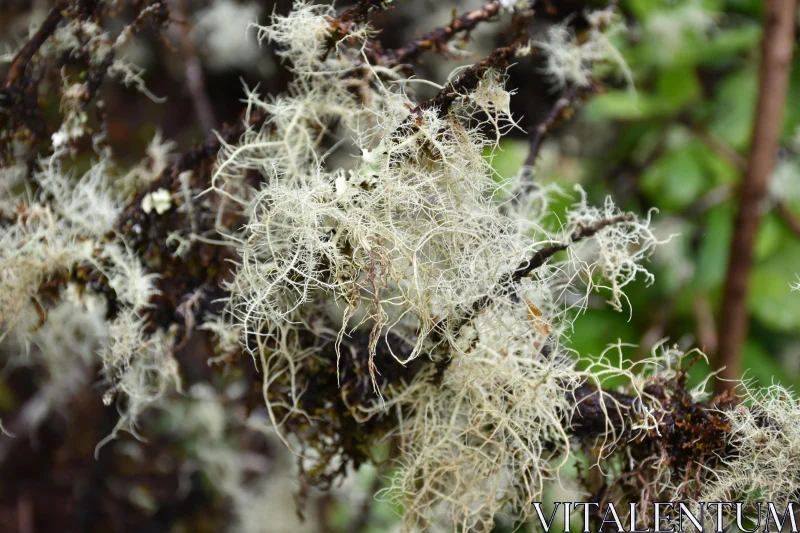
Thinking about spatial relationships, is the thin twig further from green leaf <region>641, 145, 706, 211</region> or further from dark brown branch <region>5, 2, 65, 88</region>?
green leaf <region>641, 145, 706, 211</region>

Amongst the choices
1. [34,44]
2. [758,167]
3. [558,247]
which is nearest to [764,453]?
[558,247]

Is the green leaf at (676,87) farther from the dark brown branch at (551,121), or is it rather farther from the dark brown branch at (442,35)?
the dark brown branch at (442,35)

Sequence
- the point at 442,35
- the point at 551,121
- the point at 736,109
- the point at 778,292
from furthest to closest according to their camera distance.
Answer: the point at 736,109, the point at 778,292, the point at 551,121, the point at 442,35

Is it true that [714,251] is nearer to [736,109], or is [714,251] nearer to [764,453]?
[736,109]

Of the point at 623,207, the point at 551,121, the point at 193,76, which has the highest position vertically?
the point at 193,76

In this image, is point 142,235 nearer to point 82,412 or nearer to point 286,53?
point 286,53

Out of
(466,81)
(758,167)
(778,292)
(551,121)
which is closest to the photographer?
(466,81)

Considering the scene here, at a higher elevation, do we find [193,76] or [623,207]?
[193,76]
